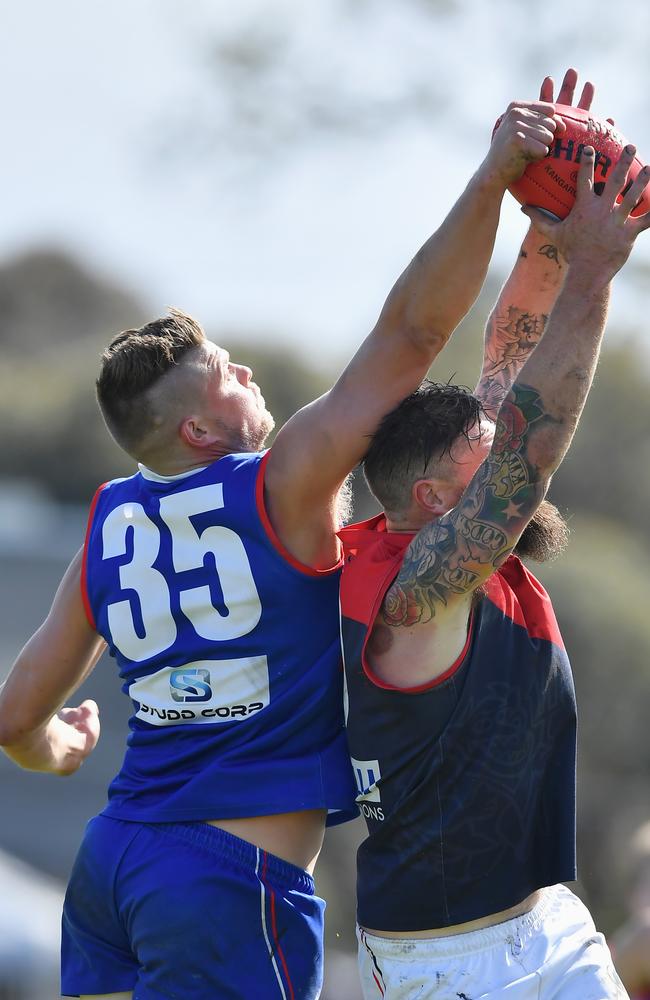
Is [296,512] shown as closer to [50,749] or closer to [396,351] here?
[396,351]

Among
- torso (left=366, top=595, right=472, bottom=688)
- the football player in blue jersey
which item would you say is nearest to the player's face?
the football player in blue jersey

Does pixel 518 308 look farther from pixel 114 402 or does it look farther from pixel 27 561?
pixel 27 561

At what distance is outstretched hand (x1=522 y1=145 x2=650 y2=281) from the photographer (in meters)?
3.01

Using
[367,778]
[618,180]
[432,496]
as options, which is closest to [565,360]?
[618,180]

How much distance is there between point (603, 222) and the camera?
9.91 ft

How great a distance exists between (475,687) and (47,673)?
1.32 m

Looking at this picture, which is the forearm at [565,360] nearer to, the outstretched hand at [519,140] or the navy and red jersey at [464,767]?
the outstretched hand at [519,140]

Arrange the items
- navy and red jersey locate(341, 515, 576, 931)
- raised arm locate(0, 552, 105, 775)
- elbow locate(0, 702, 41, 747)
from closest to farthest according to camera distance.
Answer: navy and red jersey locate(341, 515, 576, 931) → raised arm locate(0, 552, 105, 775) → elbow locate(0, 702, 41, 747)

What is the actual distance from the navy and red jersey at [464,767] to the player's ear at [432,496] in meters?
0.11

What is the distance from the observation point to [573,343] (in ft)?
9.81

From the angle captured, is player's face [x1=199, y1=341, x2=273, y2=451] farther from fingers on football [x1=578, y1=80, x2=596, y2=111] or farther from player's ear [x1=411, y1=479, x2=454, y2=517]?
fingers on football [x1=578, y1=80, x2=596, y2=111]

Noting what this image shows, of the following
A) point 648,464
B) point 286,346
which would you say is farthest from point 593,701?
point 286,346

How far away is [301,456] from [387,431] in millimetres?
218

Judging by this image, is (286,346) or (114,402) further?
(286,346)
